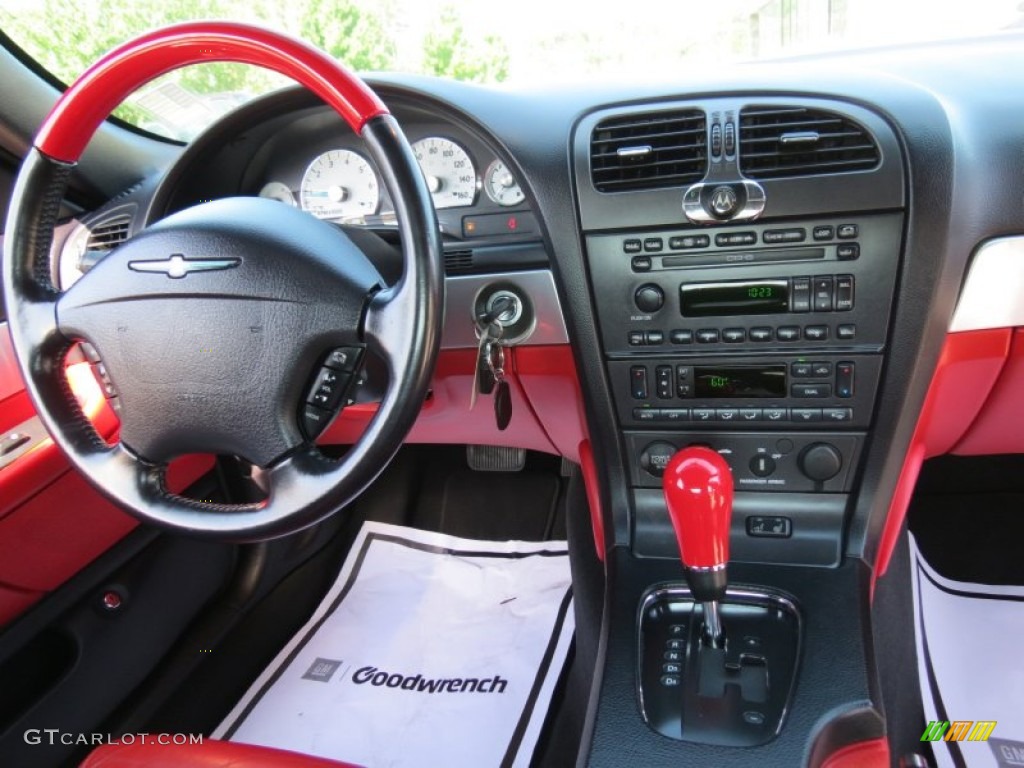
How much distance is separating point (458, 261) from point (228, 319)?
0.47 m

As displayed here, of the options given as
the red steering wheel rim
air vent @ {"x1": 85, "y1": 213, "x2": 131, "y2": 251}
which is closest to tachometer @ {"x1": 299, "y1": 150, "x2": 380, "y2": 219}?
air vent @ {"x1": 85, "y1": 213, "x2": 131, "y2": 251}

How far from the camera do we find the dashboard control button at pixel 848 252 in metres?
0.96

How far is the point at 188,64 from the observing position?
2.58 feet

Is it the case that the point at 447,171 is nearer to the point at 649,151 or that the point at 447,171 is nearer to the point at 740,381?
the point at 649,151

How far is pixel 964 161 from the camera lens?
935mm

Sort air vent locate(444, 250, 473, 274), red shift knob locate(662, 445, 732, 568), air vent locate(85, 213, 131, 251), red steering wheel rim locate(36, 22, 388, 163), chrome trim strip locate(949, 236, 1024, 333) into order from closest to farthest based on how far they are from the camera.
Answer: red steering wheel rim locate(36, 22, 388, 163)
red shift knob locate(662, 445, 732, 568)
chrome trim strip locate(949, 236, 1024, 333)
air vent locate(444, 250, 473, 274)
air vent locate(85, 213, 131, 251)

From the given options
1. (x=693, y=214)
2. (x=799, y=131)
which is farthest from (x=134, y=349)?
(x=799, y=131)

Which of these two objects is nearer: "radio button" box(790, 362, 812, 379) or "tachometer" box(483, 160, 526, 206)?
"radio button" box(790, 362, 812, 379)

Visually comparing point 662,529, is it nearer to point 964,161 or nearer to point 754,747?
point 754,747

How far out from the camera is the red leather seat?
2.54 feet

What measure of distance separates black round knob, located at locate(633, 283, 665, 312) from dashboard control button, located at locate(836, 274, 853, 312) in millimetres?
213

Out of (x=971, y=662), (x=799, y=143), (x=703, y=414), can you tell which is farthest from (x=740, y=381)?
(x=971, y=662)

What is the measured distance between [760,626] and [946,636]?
532 mm

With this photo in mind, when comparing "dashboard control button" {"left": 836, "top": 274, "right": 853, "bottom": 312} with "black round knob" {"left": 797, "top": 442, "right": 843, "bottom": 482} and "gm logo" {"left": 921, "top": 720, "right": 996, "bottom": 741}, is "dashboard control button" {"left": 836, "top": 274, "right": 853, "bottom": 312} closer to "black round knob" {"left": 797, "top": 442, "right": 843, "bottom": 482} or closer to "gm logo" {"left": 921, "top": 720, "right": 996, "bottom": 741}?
"black round knob" {"left": 797, "top": 442, "right": 843, "bottom": 482}
